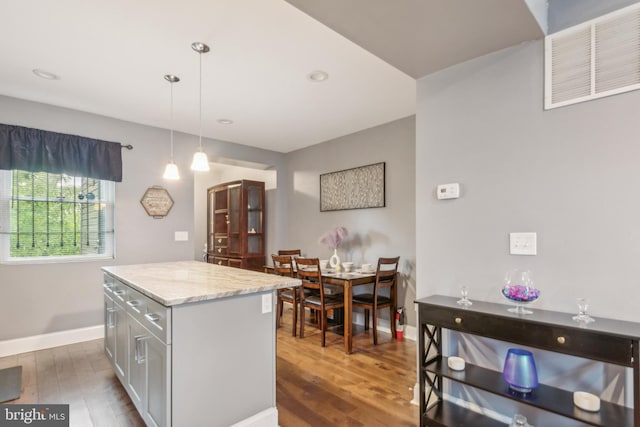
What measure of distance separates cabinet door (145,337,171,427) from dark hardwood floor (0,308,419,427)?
0.43 meters

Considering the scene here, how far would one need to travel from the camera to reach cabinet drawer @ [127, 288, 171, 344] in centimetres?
162

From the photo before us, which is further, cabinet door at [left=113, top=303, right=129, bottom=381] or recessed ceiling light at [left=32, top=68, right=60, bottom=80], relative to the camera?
recessed ceiling light at [left=32, top=68, right=60, bottom=80]

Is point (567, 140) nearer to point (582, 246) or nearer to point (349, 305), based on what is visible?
point (582, 246)

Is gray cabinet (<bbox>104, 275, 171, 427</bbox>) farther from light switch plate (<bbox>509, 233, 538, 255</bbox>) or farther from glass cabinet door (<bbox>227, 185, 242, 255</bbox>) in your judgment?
glass cabinet door (<bbox>227, 185, 242, 255</bbox>)

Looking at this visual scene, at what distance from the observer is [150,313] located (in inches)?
72.2

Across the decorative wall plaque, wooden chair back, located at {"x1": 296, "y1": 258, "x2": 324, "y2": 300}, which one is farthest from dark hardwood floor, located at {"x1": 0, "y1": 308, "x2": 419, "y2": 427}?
the decorative wall plaque

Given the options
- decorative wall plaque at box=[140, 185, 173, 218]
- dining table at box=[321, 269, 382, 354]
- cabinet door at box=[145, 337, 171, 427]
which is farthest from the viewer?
decorative wall plaque at box=[140, 185, 173, 218]

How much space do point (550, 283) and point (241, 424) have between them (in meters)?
1.91

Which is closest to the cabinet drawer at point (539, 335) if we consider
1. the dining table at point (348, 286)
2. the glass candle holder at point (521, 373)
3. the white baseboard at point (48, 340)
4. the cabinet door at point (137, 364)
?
the glass candle holder at point (521, 373)

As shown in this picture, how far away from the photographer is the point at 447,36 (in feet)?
5.78

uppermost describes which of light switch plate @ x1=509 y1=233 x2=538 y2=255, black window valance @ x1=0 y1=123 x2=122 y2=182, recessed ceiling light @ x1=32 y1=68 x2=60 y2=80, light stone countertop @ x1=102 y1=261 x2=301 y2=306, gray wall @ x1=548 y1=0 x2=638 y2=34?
recessed ceiling light @ x1=32 y1=68 x2=60 y2=80

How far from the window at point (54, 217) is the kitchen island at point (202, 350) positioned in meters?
2.08

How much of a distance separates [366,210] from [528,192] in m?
2.49

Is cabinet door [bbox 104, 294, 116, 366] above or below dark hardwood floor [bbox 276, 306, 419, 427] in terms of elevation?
above
